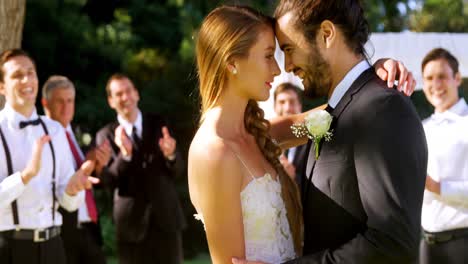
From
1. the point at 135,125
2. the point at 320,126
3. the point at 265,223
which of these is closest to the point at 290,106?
the point at 135,125

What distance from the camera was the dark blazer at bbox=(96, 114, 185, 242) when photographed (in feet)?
27.2

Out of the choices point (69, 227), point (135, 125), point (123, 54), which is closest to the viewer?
point (69, 227)

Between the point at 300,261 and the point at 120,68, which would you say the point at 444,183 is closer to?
the point at 300,261

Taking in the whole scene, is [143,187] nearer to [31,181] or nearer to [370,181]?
[31,181]

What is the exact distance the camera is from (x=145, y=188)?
27.2 feet

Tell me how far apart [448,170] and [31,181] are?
9.67 ft

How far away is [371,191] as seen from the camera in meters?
2.78

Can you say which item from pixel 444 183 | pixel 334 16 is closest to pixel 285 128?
pixel 334 16

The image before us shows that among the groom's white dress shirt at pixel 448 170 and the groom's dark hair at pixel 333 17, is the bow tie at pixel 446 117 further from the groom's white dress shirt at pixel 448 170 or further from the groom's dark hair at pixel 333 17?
the groom's dark hair at pixel 333 17

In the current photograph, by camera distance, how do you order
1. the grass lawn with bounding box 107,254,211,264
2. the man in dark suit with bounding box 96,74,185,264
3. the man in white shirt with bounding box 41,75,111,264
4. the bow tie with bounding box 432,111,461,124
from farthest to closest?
the grass lawn with bounding box 107,254,211,264 → the man in dark suit with bounding box 96,74,185,264 → the man in white shirt with bounding box 41,75,111,264 → the bow tie with bounding box 432,111,461,124

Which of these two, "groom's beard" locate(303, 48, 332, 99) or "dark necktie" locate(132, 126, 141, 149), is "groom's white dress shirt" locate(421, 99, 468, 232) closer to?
"groom's beard" locate(303, 48, 332, 99)

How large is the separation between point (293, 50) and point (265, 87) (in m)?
0.23

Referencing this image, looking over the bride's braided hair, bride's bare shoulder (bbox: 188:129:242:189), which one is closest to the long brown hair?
the bride's braided hair

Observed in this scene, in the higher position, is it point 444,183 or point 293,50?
point 293,50
